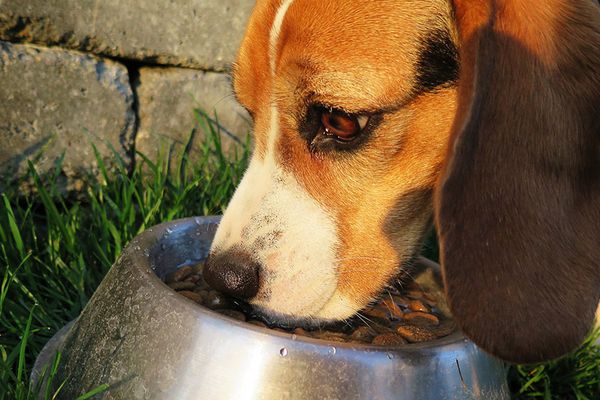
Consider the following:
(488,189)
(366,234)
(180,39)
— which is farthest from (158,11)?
(488,189)

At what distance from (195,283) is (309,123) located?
612mm

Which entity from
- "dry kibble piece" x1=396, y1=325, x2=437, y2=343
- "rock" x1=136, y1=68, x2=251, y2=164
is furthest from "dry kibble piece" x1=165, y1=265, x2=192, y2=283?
"rock" x1=136, y1=68, x2=251, y2=164

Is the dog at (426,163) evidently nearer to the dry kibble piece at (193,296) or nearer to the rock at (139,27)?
the dry kibble piece at (193,296)

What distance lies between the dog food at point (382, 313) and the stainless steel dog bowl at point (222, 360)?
159 mm

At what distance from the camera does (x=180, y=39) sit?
3.67 m

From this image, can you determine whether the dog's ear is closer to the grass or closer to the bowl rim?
the bowl rim

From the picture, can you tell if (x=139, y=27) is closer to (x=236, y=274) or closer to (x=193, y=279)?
(x=193, y=279)

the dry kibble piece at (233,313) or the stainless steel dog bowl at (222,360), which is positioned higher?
the stainless steel dog bowl at (222,360)

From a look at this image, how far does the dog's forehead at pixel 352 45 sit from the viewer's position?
6.64 ft

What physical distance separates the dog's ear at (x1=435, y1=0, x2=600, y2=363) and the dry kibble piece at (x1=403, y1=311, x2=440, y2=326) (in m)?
→ 0.44

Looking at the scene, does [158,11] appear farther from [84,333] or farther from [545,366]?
[545,366]

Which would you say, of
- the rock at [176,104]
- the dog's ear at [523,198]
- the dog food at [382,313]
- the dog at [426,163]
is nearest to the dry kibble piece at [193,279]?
the dog food at [382,313]

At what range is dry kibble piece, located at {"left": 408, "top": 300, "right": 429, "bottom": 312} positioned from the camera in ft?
7.88

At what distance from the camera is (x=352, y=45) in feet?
6.68
